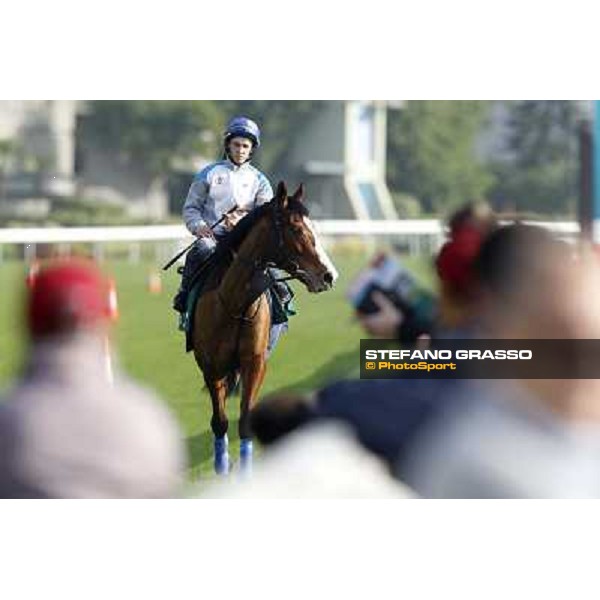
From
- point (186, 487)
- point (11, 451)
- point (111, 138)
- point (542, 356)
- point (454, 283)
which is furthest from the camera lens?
point (111, 138)

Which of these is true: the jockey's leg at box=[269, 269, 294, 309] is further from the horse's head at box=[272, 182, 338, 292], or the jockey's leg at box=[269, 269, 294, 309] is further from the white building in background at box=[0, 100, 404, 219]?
the white building in background at box=[0, 100, 404, 219]

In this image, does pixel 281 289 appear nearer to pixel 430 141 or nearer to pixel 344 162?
pixel 344 162

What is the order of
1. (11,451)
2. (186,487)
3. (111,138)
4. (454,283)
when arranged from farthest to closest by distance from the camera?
(111,138)
(186,487)
(454,283)
(11,451)

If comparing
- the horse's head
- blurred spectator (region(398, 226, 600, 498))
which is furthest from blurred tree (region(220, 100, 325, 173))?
blurred spectator (region(398, 226, 600, 498))

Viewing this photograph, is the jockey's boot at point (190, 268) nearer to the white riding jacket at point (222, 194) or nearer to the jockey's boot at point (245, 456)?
the white riding jacket at point (222, 194)

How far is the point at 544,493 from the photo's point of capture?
131 inches

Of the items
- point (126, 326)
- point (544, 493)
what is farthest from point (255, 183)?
point (544, 493)

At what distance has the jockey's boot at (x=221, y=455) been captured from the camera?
4.95 metres

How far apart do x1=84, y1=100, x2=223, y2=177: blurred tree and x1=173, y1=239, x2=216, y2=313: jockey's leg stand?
0.27m

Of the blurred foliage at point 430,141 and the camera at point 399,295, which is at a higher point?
the blurred foliage at point 430,141

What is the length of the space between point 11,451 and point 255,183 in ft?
5.38

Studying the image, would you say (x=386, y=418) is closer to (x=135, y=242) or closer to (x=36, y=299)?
(x=36, y=299)

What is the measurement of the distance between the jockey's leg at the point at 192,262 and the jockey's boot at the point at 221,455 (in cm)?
46

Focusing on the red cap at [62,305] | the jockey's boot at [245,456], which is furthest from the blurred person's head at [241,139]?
the red cap at [62,305]
